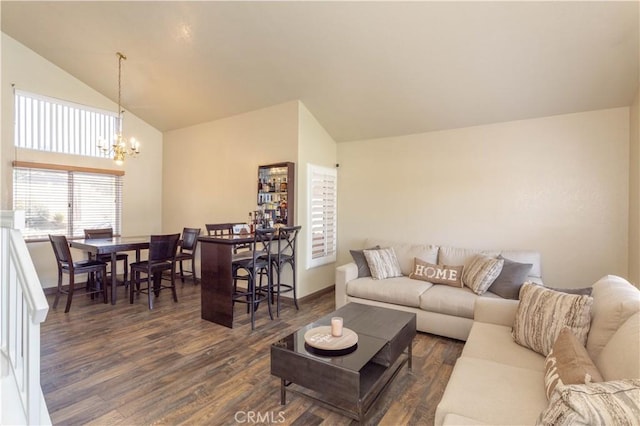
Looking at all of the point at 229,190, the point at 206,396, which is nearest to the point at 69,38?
the point at 229,190

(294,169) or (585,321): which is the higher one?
(294,169)

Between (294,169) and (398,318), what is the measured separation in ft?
8.35

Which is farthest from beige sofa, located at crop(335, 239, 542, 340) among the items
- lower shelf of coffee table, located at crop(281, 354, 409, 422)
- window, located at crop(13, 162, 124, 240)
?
window, located at crop(13, 162, 124, 240)

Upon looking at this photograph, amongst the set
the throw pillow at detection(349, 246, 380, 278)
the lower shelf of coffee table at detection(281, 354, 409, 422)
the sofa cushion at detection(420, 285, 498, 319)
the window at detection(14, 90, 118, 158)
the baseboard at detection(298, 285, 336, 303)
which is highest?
the window at detection(14, 90, 118, 158)

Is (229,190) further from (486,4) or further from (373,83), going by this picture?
(486,4)

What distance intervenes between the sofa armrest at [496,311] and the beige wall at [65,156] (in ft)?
18.9

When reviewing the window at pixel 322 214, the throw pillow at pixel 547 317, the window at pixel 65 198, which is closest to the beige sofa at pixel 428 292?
the throw pillow at pixel 547 317

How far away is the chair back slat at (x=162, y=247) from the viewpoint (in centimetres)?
415

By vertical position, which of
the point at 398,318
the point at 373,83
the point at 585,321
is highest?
the point at 373,83

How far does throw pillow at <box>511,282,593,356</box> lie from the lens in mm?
1756

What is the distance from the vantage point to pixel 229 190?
5121 mm

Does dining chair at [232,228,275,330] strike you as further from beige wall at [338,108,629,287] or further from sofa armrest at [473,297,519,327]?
sofa armrest at [473,297,519,327]

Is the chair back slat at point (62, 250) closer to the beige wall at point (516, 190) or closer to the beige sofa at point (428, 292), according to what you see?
the beige sofa at point (428, 292)

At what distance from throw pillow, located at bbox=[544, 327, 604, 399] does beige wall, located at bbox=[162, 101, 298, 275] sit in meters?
3.27
